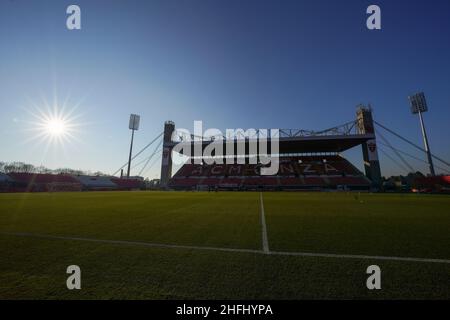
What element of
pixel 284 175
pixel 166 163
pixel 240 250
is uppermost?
pixel 166 163

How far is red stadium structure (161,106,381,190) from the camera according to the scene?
4650cm

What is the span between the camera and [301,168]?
52875 millimetres

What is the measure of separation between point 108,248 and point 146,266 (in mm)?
1570

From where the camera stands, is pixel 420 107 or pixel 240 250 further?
pixel 420 107

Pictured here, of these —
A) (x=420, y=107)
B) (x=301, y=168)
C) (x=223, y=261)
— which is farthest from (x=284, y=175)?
(x=223, y=261)

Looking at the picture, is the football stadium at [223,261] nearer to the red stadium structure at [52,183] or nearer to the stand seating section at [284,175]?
the stand seating section at [284,175]

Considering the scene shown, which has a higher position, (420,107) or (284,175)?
(420,107)

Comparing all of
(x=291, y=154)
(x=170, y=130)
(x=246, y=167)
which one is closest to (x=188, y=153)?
(x=170, y=130)

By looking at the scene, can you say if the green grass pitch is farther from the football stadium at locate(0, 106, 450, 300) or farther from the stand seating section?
the stand seating section

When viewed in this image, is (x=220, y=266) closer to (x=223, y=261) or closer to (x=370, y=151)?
(x=223, y=261)

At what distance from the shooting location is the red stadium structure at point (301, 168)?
153 feet

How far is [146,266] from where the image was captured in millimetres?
3355

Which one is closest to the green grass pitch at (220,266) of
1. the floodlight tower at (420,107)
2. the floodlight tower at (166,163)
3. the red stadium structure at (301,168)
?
the red stadium structure at (301,168)
